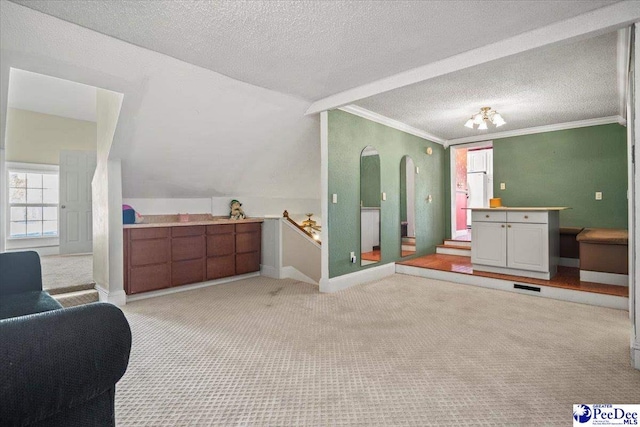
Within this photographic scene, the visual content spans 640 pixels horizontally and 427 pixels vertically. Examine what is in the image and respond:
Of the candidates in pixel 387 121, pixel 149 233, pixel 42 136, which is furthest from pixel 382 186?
pixel 42 136

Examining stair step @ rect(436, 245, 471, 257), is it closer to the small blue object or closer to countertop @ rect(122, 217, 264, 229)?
countertop @ rect(122, 217, 264, 229)

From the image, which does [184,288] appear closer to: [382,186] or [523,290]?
[382,186]

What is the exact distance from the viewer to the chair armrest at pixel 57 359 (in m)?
0.83

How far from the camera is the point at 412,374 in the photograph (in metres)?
2.06

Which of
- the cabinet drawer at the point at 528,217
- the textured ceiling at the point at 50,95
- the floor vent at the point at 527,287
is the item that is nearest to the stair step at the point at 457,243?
the cabinet drawer at the point at 528,217

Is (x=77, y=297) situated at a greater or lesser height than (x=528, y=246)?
lesser

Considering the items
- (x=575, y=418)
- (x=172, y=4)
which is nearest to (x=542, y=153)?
(x=575, y=418)

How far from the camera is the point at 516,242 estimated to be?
4.17 m

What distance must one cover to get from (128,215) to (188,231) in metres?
0.73

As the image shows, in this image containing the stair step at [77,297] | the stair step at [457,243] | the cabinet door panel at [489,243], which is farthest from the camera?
the stair step at [457,243]

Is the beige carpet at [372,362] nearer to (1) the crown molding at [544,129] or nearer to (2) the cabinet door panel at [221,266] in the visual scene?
(2) the cabinet door panel at [221,266]

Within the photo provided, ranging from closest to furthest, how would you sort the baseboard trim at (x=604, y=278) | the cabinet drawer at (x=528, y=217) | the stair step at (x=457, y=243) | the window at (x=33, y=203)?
the baseboard trim at (x=604, y=278) < the cabinet drawer at (x=528, y=217) < the window at (x=33, y=203) < the stair step at (x=457, y=243)

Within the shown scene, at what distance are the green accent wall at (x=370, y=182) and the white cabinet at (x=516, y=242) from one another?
139cm

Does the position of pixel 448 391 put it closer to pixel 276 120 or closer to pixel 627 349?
pixel 627 349
